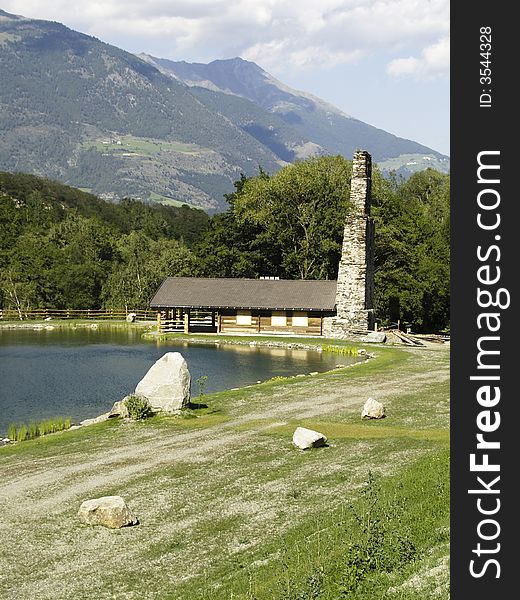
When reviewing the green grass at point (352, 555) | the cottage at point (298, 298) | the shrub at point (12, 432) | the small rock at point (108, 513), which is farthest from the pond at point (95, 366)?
the green grass at point (352, 555)

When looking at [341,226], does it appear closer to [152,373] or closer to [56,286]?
[56,286]

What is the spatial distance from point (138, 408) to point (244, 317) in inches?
1418

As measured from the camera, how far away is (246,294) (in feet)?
201

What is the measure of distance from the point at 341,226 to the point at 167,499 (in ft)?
184

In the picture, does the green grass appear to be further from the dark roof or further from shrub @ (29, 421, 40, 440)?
the dark roof

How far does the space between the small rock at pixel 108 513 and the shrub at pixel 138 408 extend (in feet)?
32.3

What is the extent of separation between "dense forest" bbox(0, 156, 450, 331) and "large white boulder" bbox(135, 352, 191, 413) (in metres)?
37.5

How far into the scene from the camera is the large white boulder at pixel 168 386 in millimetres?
25703

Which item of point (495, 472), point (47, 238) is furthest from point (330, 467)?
point (47, 238)

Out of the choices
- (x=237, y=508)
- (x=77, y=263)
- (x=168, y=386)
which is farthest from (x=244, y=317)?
(x=237, y=508)

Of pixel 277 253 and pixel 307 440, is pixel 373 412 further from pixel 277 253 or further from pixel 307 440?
pixel 277 253

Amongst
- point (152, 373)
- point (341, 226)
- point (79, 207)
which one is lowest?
point (152, 373)

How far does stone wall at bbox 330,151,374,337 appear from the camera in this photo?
55.1m

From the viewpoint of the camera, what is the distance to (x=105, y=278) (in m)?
82.2
